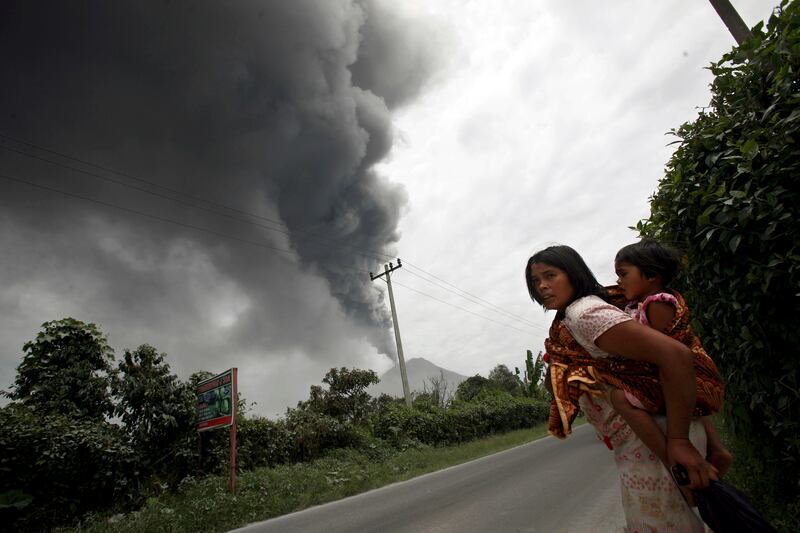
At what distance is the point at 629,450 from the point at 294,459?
42.6ft

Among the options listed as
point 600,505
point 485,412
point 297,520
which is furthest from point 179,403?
point 485,412

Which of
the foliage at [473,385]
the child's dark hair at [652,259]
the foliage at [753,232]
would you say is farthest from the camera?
the foliage at [473,385]

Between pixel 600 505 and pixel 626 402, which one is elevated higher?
pixel 626 402

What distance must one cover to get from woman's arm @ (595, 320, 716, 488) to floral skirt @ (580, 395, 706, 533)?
9 centimetres

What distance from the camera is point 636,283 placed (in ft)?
5.74

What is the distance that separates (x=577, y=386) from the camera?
1.53 m

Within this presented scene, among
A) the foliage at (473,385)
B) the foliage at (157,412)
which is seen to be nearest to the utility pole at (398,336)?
the foliage at (157,412)

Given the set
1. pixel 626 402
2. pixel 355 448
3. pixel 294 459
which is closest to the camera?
pixel 626 402

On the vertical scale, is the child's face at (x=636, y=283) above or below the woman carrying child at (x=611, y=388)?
above

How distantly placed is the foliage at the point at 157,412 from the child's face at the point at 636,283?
1106 centimetres

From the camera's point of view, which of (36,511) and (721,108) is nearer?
(721,108)

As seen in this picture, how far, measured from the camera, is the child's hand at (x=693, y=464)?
127 centimetres

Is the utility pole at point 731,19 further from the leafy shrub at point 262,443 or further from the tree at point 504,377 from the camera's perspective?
the tree at point 504,377

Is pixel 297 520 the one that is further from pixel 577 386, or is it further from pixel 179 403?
pixel 577 386
